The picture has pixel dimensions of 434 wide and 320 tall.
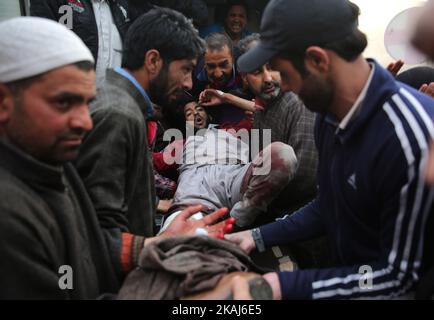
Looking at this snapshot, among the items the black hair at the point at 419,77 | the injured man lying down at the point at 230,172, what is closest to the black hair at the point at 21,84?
the injured man lying down at the point at 230,172

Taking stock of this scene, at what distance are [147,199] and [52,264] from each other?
81 centimetres

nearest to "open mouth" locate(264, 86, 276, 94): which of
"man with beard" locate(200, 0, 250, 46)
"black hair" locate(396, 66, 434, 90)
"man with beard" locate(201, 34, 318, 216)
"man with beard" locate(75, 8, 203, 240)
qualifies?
"man with beard" locate(201, 34, 318, 216)

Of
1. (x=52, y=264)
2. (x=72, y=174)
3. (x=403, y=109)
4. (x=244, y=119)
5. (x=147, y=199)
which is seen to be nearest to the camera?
(x=52, y=264)

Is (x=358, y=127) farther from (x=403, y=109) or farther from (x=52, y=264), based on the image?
(x=52, y=264)

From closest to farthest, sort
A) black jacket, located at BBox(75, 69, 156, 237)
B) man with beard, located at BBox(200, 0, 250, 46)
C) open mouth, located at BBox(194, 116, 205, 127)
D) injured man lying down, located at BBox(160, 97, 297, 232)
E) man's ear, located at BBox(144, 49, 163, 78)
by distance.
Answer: black jacket, located at BBox(75, 69, 156, 237)
man's ear, located at BBox(144, 49, 163, 78)
injured man lying down, located at BBox(160, 97, 297, 232)
open mouth, located at BBox(194, 116, 205, 127)
man with beard, located at BBox(200, 0, 250, 46)

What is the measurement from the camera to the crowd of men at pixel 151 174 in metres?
1.54

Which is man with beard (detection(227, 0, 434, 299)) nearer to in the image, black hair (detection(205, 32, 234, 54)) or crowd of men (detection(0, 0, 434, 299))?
crowd of men (detection(0, 0, 434, 299))

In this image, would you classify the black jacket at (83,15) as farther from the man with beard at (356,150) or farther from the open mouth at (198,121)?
the man with beard at (356,150)

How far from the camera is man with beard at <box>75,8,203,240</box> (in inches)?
79.0

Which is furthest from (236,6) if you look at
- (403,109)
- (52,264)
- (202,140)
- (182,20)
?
(52,264)

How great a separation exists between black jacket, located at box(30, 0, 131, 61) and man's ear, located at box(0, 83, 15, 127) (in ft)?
7.72

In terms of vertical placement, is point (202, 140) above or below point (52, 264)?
below

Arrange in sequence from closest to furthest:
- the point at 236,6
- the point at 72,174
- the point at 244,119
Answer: the point at 72,174 < the point at 244,119 < the point at 236,6

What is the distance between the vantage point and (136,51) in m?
2.44
